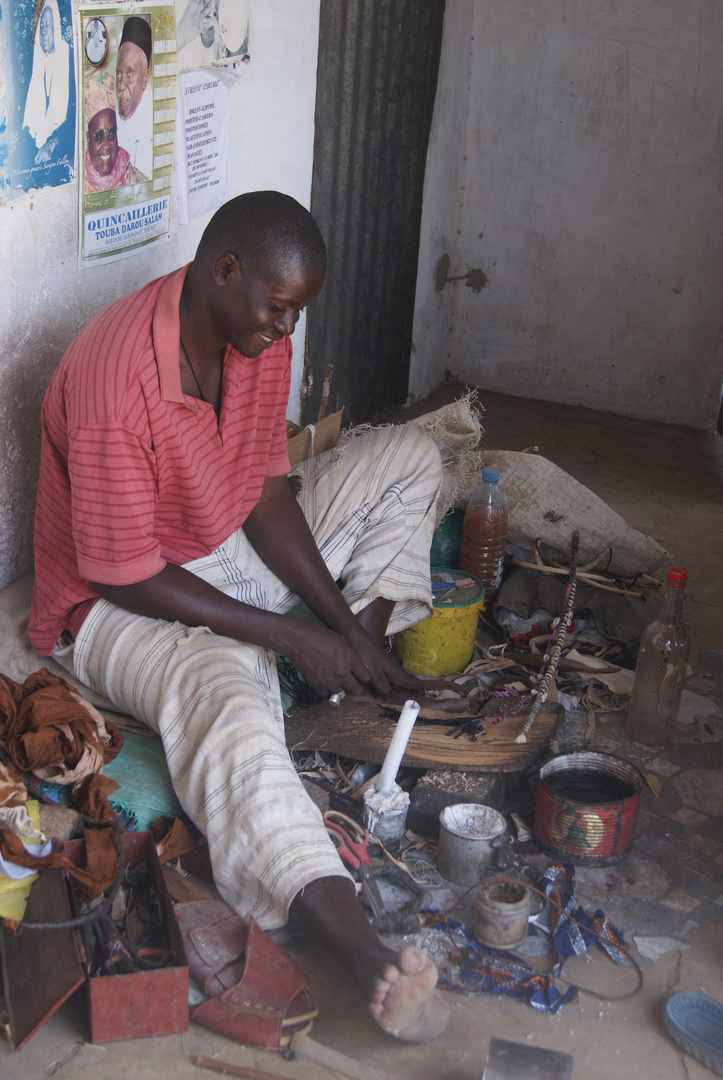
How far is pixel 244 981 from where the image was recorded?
1752mm

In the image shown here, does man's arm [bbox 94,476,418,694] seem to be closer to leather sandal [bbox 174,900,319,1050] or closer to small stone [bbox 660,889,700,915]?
leather sandal [bbox 174,900,319,1050]

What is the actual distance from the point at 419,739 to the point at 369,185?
280 cm

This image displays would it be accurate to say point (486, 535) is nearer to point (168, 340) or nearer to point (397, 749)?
point (397, 749)

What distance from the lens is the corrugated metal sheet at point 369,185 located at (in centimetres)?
391

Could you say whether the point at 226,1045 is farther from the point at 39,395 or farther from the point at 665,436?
the point at 665,436

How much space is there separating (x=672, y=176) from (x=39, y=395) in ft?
12.2

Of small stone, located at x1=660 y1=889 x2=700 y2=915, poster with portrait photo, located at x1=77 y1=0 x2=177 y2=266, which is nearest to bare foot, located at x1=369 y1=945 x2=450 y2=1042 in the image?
small stone, located at x1=660 y1=889 x2=700 y2=915

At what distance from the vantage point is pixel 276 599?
2.62 meters

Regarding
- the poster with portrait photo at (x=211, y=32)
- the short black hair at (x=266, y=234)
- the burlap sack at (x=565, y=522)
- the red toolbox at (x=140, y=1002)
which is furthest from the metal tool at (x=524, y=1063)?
the poster with portrait photo at (x=211, y=32)

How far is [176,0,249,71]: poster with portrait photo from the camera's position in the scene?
279 centimetres

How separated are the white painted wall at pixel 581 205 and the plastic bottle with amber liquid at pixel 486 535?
2149 mm

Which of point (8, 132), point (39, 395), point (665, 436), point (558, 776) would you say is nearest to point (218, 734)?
point (558, 776)

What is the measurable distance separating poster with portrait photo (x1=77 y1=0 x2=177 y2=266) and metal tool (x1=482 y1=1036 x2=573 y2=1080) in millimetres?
2033

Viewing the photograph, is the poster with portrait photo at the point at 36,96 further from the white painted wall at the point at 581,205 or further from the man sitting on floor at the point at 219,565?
the white painted wall at the point at 581,205
